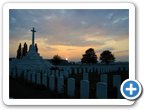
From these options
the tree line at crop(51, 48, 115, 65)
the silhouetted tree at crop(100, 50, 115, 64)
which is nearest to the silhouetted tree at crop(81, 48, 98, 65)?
the tree line at crop(51, 48, 115, 65)

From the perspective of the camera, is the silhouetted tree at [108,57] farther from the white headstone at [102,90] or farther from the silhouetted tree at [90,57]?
the white headstone at [102,90]

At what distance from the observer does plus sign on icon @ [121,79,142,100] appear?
241cm

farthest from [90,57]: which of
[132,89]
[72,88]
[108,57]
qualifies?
[132,89]

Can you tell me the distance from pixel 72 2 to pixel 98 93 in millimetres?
3333

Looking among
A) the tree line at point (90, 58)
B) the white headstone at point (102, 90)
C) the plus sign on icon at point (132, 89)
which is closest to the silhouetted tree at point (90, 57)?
the tree line at point (90, 58)

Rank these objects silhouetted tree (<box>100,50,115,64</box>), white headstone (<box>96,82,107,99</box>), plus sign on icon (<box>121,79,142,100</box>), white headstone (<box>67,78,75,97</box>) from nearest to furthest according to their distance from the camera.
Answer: plus sign on icon (<box>121,79,142,100</box>), white headstone (<box>96,82,107,99</box>), white headstone (<box>67,78,75,97</box>), silhouetted tree (<box>100,50,115,64</box>)

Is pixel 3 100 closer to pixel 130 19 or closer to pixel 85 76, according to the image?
pixel 130 19

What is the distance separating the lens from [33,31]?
19.7 meters

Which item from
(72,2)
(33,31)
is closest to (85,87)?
(72,2)

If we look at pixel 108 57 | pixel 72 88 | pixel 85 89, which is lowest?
pixel 72 88

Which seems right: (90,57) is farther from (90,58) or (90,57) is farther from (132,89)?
(132,89)

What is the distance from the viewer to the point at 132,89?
96.2 inches

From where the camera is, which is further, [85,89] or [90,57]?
[90,57]

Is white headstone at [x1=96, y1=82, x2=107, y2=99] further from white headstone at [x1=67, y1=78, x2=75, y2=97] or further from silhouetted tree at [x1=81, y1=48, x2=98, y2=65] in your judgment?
silhouetted tree at [x1=81, y1=48, x2=98, y2=65]
